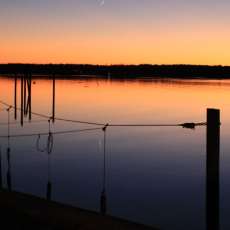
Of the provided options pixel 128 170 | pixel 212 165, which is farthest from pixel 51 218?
pixel 128 170

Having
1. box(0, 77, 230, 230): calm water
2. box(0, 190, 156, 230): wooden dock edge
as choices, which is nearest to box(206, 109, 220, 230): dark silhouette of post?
box(0, 190, 156, 230): wooden dock edge

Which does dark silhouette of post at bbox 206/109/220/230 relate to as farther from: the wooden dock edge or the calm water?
the calm water

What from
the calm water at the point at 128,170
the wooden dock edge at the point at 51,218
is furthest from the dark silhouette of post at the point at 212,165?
the calm water at the point at 128,170

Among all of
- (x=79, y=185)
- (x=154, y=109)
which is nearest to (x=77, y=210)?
(x=79, y=185)

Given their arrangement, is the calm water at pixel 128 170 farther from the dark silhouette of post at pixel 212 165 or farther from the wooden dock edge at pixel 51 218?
the wooden dock edge at pixel 51 218

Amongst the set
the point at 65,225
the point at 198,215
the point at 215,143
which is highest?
the point at 215,143

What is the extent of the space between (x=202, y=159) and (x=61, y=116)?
2714 cm

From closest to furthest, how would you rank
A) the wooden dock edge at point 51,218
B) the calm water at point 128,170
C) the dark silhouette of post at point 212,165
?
the wooden dock edge at point 51,218, the dark silhouette of post at point 212,165, the calm water at point 128,170

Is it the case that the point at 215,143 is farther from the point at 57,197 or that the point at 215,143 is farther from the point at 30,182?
→ the point at 30,182

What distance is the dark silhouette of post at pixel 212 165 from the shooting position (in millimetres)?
10438

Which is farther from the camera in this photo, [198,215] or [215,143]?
[198,215]


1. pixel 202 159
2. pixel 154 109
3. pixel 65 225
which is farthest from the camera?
pixel 154 109

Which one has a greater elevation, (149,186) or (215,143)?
(215,143)

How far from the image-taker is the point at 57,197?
2000 centimetres
